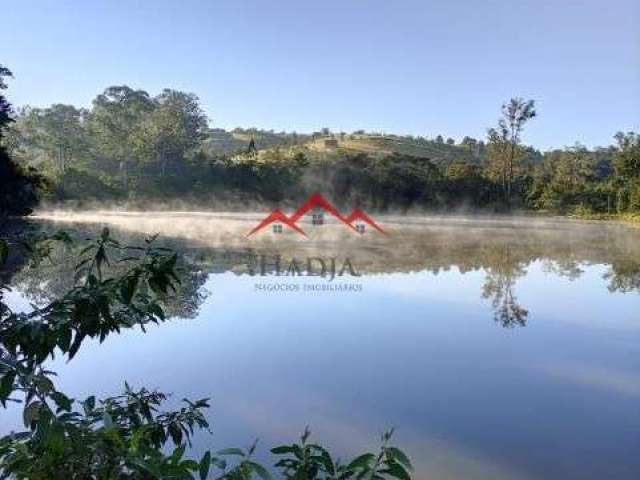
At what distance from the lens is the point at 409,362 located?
4.47 metres

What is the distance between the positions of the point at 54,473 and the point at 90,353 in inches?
148

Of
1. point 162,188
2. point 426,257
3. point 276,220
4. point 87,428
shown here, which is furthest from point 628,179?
point 87,428

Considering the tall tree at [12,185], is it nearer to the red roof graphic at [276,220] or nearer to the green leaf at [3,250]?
the red roof graphic at [276,220]

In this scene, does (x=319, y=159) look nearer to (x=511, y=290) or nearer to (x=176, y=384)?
(x=511, y=290)

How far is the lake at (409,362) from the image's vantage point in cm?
298

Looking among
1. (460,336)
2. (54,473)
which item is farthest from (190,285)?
(54,473)

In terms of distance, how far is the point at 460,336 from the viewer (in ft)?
17.7

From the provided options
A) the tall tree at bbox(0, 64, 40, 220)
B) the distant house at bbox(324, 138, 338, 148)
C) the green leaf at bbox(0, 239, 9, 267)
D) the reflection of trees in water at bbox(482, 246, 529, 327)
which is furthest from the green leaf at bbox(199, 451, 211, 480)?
the distant house at bbox(324, 138, 338, 148)

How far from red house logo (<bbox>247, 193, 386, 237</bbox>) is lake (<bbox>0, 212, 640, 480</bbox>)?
848cm

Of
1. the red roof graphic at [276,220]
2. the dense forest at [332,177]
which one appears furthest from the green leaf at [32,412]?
the dense forest at [332,177]

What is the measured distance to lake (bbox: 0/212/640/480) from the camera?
2.98 m

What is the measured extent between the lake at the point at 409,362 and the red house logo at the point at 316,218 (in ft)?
27.8

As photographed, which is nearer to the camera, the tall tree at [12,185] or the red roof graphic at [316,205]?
the tall tree at [12,185]

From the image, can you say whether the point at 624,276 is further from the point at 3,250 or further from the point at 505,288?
the point at 3,250
